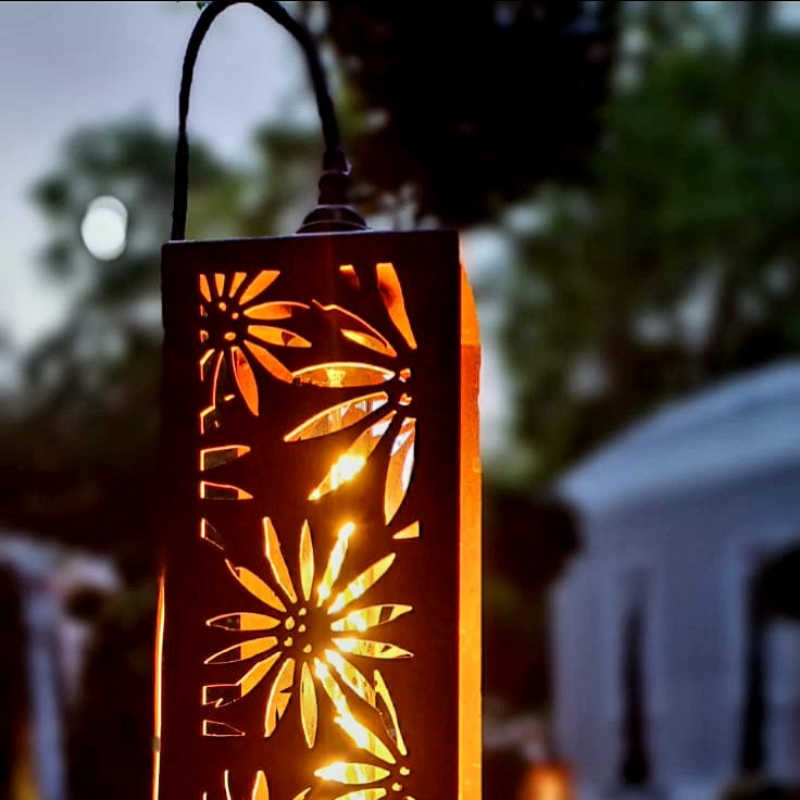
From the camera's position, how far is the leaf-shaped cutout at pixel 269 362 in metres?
0.74

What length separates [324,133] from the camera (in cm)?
84

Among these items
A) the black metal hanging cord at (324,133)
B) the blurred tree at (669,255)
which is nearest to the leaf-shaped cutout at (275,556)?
the black metal hanging cord at (324,133)

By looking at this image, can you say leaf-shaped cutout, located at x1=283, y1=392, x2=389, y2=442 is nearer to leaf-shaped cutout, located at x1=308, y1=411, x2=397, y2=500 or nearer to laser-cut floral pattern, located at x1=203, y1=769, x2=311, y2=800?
leaf-shaped cutout, located at x1=308, y1=411, x2=397, y2=500

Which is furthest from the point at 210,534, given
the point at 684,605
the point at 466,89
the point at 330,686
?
the point at 684,605

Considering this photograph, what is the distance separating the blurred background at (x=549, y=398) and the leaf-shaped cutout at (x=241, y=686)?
0.83m

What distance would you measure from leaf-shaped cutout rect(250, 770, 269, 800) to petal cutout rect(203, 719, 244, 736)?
0.10ft

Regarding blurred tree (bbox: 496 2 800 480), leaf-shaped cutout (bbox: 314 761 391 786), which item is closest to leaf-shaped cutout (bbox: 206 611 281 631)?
leaf-shaped cutout (bbox: 314 761 391 786)

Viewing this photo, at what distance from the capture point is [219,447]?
2.44 ft

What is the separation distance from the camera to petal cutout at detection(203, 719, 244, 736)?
0.73m

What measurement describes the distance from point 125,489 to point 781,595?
259cm

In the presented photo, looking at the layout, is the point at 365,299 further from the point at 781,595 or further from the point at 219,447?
the point at 781,595

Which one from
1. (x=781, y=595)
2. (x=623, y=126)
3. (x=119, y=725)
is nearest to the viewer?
(x=119, y=725)

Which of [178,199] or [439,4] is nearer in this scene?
[178,199]

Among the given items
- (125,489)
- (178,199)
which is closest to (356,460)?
(178,199)
